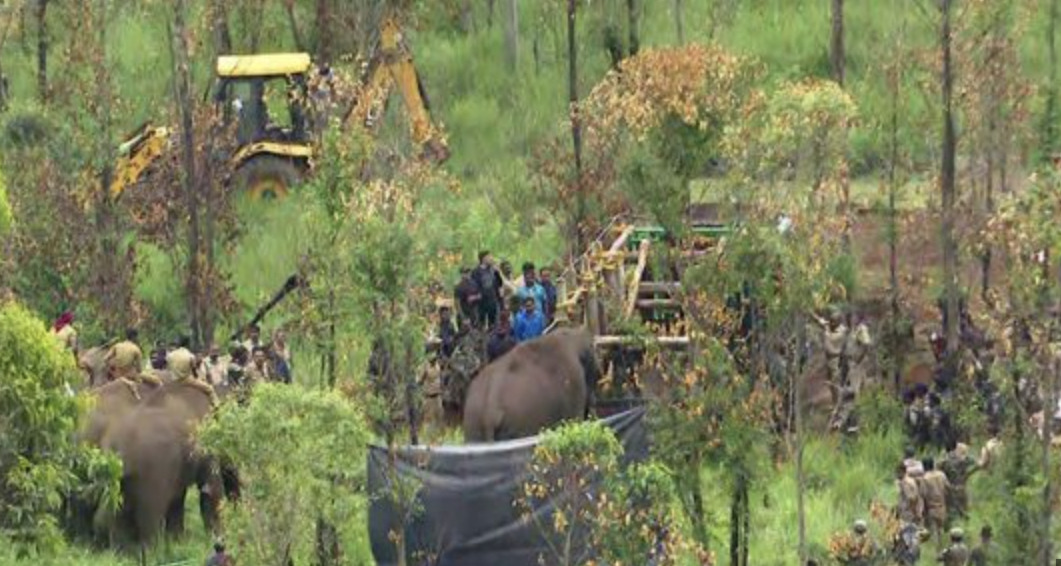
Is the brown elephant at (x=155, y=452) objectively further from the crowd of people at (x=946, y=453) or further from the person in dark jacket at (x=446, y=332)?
the crowd of people at (x=946, y=453)

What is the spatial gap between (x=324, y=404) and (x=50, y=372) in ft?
6.33

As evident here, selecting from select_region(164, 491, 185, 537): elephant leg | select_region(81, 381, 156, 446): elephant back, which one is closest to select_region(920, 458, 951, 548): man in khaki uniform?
select_region(164, 491, 185, 537): elephant leg

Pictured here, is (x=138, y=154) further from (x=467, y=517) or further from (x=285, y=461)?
(x=285, y=461)

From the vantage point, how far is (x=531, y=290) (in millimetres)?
28297

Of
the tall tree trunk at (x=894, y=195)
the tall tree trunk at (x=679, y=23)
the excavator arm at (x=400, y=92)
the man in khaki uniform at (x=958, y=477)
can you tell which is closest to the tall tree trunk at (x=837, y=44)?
the tall tree trunk at (x=679, y=23)

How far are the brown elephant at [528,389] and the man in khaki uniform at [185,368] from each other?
2.23 meters

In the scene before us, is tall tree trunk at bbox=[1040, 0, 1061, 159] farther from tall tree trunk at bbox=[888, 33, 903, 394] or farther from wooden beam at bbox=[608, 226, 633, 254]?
wooden beam at bbox=[608, 226, 633, 254]

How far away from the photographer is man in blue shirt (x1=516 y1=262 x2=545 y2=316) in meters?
28.0

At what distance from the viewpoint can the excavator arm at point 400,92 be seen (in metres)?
27.1

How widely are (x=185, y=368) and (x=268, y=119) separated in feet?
38.3

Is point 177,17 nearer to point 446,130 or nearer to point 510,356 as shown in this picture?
point 510,356

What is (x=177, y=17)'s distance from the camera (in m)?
30.5

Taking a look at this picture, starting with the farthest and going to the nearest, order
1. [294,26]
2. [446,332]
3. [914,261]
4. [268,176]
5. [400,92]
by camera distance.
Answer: [294,26], [268,176], [400,92], [914,261], [446,332]

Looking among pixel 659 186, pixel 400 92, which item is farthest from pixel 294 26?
pixel 659 186
